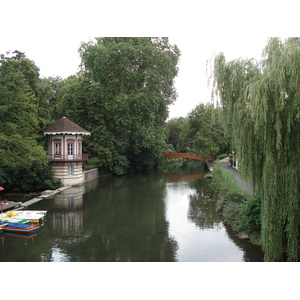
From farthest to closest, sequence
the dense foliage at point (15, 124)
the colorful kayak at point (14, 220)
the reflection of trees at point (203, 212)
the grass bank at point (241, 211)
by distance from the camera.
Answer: the dense foliage at point (15, 124)
the reflection of trees at point (203, 212)
the colorful kayak at point (14, 220)
the grass bank at point (241, 211)

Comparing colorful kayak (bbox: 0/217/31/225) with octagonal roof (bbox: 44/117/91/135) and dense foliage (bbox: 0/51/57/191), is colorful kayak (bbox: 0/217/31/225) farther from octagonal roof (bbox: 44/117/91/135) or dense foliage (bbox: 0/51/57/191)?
octagonal roof (bbox: 44/117/91/135)

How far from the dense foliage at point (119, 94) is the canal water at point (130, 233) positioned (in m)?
13.7

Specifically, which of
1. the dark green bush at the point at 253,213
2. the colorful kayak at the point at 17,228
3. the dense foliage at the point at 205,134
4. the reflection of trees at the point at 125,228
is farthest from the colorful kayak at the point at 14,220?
the dense foliage at the point at 205,134

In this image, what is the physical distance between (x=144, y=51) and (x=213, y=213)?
75.8 feet

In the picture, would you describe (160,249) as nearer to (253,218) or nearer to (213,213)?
(253,218)

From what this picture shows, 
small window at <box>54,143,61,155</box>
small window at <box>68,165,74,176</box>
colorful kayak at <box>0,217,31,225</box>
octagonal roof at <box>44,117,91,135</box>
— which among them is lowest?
colorful kayak at <box>0,217,31,225</box>

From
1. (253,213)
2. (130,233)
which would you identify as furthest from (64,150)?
(253,213)

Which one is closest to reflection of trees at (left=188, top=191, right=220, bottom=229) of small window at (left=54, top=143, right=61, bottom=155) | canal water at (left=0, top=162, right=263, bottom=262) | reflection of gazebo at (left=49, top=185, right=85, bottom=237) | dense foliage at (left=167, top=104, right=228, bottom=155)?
canal water at (left=0, top=162, right=263, bottom=262)

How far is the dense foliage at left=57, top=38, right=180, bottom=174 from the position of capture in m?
35.3

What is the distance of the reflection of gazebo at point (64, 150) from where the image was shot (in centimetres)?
2803

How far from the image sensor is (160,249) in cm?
1243

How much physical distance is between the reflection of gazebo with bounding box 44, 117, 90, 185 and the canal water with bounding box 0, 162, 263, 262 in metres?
4.19

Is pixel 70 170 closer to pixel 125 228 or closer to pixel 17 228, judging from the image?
pixel 17 228

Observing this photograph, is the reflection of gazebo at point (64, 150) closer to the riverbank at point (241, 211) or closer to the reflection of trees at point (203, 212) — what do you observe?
the reflection of trees at point (203, 212)
